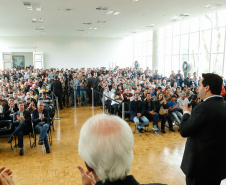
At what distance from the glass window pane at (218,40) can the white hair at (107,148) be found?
47.7ft

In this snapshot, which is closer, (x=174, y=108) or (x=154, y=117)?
(x=154, y=117)

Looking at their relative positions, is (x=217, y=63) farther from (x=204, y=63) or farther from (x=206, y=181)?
(x=206, y=181)

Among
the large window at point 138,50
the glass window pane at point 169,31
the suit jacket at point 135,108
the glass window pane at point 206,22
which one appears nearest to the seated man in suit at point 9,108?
the suit jacket at point 135,108

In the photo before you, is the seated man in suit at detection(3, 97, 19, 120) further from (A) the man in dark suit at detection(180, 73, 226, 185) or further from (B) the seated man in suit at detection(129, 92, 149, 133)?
(A) the man in dark suit at detection(180, 73, 226, 185)

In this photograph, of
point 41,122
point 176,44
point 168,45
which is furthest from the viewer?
point 168,45

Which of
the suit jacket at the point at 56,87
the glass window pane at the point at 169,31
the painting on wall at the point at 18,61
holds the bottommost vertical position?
the suit jacket at the point at 56,87

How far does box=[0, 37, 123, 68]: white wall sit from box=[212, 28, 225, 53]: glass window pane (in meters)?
15.5

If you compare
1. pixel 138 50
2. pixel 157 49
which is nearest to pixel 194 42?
pixel 157 49

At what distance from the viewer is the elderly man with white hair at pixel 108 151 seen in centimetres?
97

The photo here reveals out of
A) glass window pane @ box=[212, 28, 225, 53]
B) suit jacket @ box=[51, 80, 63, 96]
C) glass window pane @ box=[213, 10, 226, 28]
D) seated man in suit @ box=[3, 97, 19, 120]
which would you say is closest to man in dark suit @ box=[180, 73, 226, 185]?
seated man in suit @ box=[3, 97, 19, 120]

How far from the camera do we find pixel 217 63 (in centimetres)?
1385

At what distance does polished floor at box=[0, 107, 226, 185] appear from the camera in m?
4.39

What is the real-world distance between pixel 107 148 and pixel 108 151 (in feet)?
0.05

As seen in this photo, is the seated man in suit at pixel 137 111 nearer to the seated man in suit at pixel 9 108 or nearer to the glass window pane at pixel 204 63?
the seated man in suit at pixel 9 108
